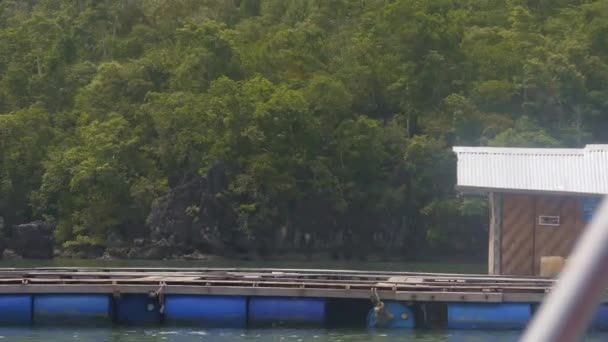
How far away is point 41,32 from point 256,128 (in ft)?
82.5

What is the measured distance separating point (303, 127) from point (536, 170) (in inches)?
1496

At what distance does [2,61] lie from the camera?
7762 cm

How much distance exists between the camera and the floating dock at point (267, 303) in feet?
73.5

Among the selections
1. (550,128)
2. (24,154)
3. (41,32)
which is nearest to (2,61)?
(41,32)

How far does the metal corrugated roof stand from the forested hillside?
2981 cm

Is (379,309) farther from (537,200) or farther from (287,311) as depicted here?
(537,200)

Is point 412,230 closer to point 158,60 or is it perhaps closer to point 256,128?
point 256,128

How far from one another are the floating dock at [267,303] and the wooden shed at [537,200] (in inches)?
92.6

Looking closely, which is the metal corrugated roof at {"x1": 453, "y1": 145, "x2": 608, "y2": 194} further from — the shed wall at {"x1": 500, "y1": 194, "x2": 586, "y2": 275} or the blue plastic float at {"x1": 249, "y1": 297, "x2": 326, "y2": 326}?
the blue plastic float at {"x1": 249, "y1": 297, "x2": 326, "y2": 326}

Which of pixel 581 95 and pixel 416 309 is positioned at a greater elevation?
pixel 581 95

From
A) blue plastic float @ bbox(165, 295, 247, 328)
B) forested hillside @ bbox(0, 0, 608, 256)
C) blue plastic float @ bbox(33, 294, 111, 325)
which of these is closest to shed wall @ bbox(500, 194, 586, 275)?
blue plastic float @ bbox(165, 295, 247, 328)

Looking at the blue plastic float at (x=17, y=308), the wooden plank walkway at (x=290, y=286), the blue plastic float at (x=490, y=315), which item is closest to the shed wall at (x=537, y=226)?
the wooden plank walkway at (x=290, y=286)

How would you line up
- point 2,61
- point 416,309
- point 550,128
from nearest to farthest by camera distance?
1. point 416,309
2. point 550,128
3. point 2,61

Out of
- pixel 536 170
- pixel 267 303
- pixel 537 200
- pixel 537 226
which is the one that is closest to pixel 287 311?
pixel 267 303
